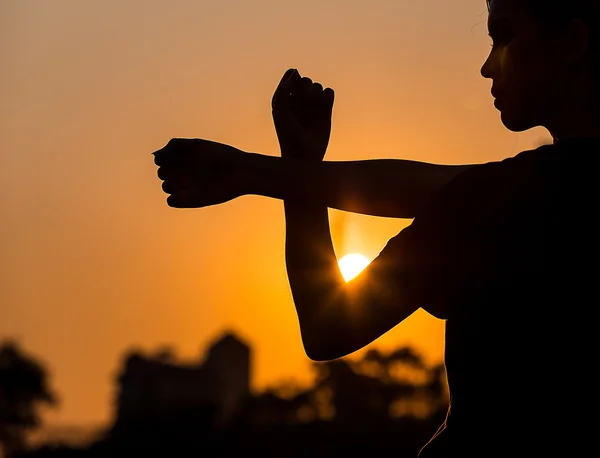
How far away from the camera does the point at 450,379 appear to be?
2.46m

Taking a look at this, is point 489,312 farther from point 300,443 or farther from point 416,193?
point 300,443

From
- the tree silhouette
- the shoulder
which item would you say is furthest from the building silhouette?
the shoulder

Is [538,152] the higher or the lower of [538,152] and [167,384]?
the lower

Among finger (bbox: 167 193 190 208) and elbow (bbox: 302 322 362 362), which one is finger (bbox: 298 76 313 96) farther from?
elbow (bbox: 302 322 362 362)

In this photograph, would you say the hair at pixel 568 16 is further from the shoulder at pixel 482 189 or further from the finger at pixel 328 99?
the finger at pixel 328 99

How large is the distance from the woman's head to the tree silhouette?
10408 centimetres

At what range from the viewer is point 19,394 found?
361 ft

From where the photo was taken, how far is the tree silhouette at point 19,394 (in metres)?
108

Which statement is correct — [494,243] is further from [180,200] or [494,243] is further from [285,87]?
[285,87]

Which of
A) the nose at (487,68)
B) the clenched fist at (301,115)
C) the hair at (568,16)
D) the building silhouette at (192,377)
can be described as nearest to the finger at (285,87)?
the clenched fist at (301,115)

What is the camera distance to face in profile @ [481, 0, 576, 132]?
2693 millimetres

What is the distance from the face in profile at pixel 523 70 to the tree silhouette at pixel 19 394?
341 feet

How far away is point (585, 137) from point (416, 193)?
0.35 meters

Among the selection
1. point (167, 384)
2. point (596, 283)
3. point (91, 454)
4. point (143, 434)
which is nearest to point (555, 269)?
point (596, 283)
